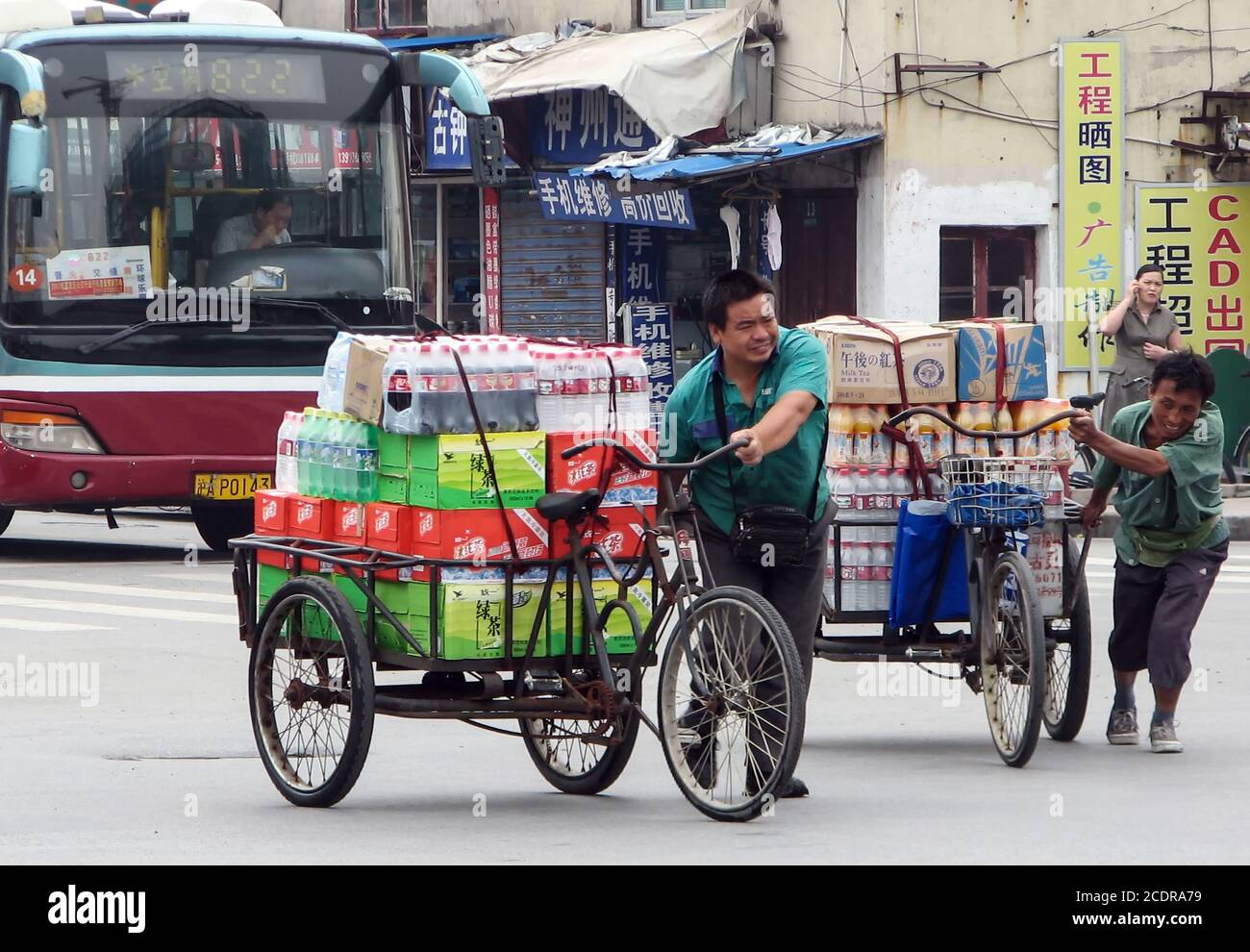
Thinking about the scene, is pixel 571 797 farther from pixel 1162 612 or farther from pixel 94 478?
pixel 94 478

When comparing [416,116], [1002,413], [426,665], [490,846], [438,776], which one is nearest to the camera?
[490,846]

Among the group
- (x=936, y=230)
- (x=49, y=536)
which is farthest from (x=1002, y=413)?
(x=936, y=230)

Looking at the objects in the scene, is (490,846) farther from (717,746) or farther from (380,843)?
(717,746)

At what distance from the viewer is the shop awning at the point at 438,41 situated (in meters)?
23.9

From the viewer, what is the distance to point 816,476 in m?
7.23

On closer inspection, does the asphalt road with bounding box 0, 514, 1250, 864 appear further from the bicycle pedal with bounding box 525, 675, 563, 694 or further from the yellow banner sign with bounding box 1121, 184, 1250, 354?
the yellow banner sign with bounding box 1121, 184, 1250, 354

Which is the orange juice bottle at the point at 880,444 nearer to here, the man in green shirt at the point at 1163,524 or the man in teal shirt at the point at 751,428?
the man in green shirt at the point at 1163,524

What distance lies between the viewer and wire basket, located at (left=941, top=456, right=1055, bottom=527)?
26.4 feet

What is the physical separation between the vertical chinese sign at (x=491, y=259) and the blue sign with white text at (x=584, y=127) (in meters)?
0.90

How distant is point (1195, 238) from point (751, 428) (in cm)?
1489

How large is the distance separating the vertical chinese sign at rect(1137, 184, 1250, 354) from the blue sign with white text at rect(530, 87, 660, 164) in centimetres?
472

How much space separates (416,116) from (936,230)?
5879 millimetres

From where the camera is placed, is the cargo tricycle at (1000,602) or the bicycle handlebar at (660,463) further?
the cargo tricycle at (1000,602)

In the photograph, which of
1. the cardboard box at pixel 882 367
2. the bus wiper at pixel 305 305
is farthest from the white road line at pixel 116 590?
the cardboard box at pixel 882 367
